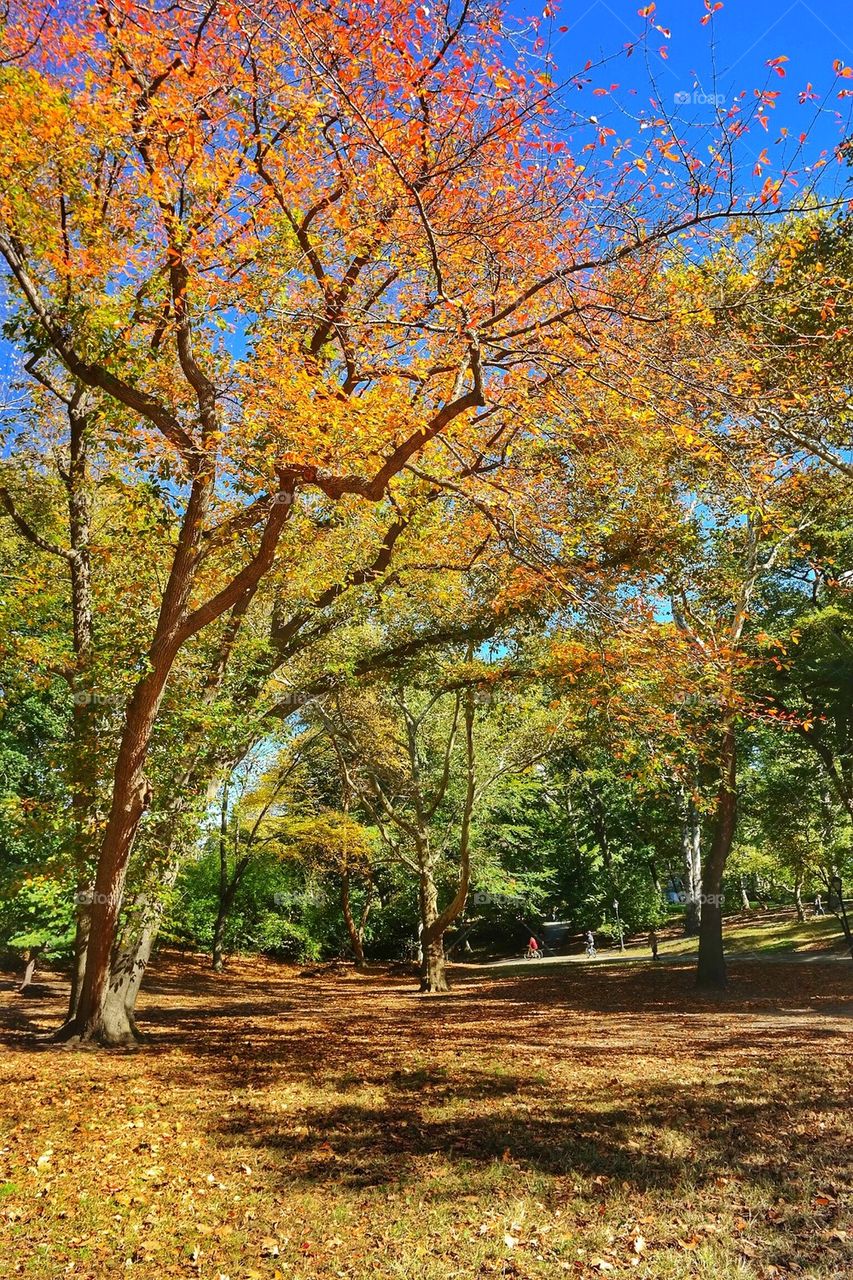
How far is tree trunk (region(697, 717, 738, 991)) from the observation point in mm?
13750

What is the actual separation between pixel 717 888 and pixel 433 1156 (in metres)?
10.4

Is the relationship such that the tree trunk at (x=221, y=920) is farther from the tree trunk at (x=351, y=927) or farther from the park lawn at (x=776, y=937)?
the park lawn at (x=776, y=937)

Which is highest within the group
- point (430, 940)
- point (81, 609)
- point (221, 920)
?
point (81, 609)

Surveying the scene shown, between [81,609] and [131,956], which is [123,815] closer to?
[131,956]

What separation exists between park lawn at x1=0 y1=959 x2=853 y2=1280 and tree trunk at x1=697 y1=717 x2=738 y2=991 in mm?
4078

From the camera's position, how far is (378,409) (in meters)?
7.05

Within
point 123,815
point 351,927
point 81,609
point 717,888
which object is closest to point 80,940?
point 123,815

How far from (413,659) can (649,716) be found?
391cm

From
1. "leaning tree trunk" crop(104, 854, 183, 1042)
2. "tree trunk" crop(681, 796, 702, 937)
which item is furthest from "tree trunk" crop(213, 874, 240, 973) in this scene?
"tree trunk" crop(681, 796, 702, 937)

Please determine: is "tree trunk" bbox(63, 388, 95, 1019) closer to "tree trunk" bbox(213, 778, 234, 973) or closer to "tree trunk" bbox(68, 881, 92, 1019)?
"tree trunk" bbox(68, 881, 92, 1019)

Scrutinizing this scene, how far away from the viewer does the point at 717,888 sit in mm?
13797

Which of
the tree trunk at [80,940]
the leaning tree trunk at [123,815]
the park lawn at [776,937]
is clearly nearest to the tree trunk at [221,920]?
the tree trunk at [80,940]

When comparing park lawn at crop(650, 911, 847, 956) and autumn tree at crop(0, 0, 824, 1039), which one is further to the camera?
park lawn at crop(650, 911, 847, 956)

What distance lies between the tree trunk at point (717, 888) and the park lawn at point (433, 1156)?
161 inches
